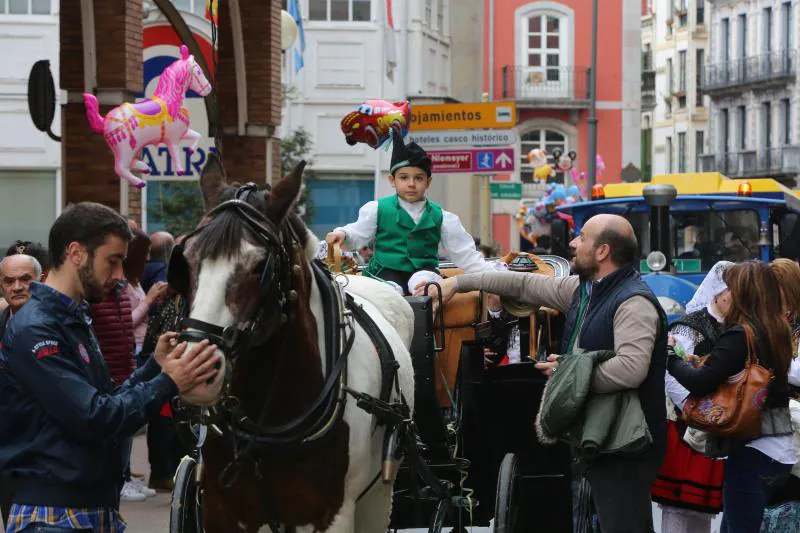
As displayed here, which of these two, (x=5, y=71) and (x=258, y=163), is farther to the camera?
(x=5, y=71)

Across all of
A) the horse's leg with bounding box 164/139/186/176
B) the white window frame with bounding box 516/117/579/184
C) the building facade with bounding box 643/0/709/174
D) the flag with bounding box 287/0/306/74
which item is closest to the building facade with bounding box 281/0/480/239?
the flag with bounding box 287/0/306/74

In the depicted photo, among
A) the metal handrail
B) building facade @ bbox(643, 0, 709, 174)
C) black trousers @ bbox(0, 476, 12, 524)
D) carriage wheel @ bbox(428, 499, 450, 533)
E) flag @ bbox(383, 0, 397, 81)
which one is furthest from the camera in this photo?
building facade @ bbox(643, 0, 709, 174)

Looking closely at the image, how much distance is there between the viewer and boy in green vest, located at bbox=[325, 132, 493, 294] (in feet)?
26.9

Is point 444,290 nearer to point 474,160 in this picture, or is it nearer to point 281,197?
point 281,197

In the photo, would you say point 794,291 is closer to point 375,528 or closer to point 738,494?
point 738,494

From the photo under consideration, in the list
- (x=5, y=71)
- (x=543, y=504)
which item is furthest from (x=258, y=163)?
(x=543, y=504)

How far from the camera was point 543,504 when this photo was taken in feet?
28.3

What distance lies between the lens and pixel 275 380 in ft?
20.0

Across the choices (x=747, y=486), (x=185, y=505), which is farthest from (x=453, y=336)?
(x=185, y=505)

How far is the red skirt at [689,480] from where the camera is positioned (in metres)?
8.56

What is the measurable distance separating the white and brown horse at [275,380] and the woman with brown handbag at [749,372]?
218cm

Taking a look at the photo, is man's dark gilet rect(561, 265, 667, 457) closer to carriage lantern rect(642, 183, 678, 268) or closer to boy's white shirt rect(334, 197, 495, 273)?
boy's white shirt rect(334, 197, 495, 273)

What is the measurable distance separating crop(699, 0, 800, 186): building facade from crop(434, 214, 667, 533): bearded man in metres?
67.7

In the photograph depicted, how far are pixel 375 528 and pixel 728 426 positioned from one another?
2.15 m
